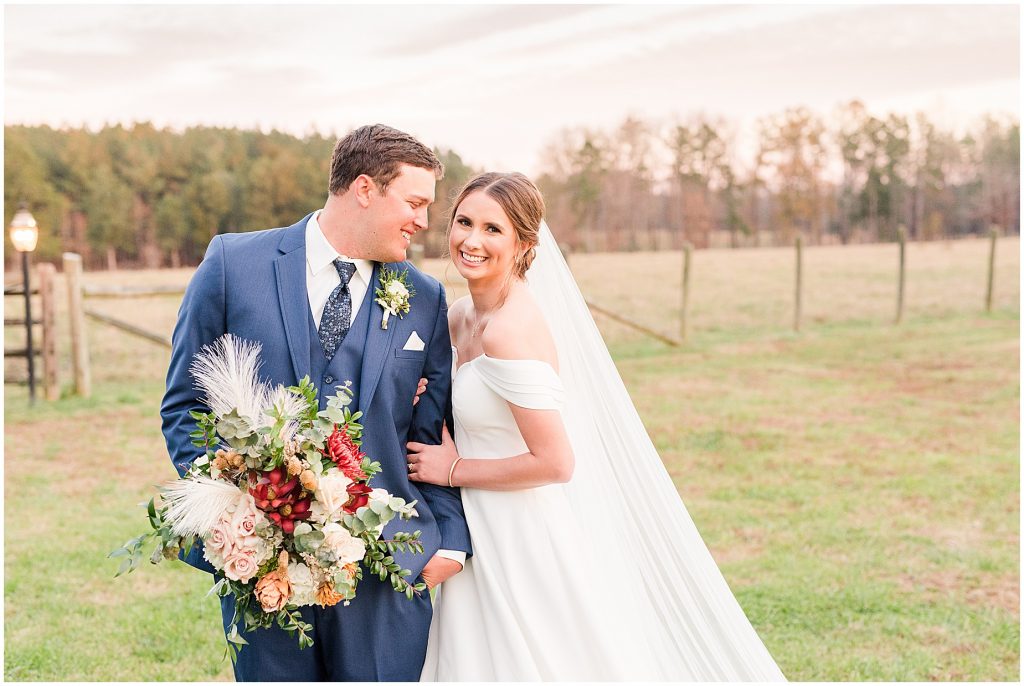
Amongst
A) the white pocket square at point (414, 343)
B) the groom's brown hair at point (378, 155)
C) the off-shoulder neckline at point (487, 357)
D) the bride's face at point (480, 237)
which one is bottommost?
the off-shoulder neckline at point (487, 357)

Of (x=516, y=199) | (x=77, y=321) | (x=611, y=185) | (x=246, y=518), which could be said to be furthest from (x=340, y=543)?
(x=611, y=185)

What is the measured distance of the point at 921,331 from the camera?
17.7 meters

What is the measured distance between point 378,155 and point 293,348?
2.10 feet

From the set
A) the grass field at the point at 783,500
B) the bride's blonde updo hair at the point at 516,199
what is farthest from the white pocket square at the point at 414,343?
the grass field at the point at 783,500

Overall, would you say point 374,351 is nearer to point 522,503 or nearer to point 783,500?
point 522,503

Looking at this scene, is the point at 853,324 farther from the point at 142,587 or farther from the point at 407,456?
the point at 407,456

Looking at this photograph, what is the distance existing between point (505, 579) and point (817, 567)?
371 centimetres

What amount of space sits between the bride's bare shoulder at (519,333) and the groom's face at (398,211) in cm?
38

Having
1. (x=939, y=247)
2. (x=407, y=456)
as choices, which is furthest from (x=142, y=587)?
(x=939, y=247)

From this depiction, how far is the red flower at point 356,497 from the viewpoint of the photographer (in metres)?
2.42

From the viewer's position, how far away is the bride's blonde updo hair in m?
2.96

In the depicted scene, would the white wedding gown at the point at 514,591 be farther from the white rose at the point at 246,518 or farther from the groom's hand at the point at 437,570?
the white rose at the point at 246,518

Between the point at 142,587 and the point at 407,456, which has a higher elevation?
the point at 407,456

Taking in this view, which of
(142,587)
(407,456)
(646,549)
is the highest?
(407,456)
